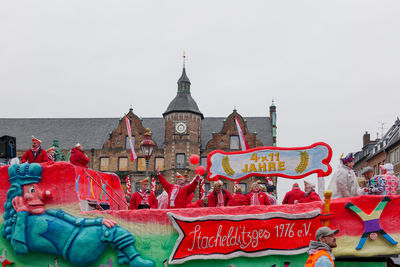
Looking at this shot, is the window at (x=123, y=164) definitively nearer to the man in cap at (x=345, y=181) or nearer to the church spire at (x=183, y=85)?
the church spire at (x=183, y=85)

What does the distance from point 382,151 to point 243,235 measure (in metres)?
45.8

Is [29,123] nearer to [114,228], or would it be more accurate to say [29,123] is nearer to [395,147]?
[395,147]

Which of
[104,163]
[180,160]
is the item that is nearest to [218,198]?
[180,160]

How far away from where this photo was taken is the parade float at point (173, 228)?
7.84 meters

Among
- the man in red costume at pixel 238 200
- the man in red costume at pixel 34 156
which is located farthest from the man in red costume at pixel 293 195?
the man in red costume at pixel 34 156

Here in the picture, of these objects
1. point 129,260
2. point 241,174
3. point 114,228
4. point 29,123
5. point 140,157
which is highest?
point 29,123

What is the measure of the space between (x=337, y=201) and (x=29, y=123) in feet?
163

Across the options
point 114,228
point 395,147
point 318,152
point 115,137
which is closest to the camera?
point 114,228

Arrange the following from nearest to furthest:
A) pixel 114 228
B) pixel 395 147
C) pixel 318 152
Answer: pixel 114 228, pixel 318 152, pixel 395 147

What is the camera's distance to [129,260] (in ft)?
26.9

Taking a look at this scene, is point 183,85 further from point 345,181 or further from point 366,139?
point 345,181

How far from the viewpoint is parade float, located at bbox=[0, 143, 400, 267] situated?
7.84 meters

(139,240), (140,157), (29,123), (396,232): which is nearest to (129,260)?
(139,240)

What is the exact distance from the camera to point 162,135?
51.1 meters
